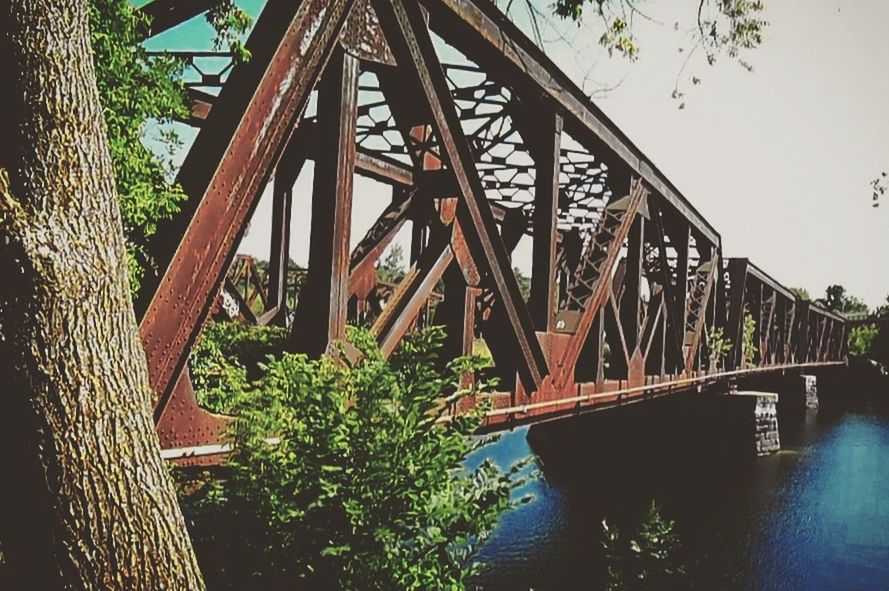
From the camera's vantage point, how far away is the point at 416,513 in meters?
4.12

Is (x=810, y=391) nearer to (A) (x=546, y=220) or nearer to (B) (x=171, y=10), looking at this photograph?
(A) (x=546, y=220)

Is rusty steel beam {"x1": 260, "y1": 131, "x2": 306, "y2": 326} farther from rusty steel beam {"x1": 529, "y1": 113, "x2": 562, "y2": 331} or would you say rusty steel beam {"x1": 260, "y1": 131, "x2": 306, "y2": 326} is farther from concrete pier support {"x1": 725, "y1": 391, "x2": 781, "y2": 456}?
concrete pier support {"x1": 725, "y1": 391, "x2": 781, "y2": 456}

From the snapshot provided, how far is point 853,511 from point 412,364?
19538 mm

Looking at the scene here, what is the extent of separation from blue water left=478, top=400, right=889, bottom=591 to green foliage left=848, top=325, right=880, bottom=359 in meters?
31.4

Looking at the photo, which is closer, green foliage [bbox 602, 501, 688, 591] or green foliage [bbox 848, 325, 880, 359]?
green foliage [bbox 602, 501, 688, 591]

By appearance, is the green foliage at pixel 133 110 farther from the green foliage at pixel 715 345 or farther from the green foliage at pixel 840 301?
the green foliage at pixel 840 301

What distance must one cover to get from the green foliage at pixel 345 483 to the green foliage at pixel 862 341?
61.4 meters

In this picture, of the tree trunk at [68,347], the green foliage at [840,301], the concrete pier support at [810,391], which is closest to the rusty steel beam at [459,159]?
the tree trunk at [68,347]

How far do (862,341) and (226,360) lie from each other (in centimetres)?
6322

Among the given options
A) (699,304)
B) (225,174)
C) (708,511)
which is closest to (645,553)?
(225,174)

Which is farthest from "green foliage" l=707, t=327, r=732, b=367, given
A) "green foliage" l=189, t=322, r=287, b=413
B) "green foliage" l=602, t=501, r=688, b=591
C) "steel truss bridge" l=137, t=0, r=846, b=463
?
"green foliage" l=189, t=322, r=287, b=413

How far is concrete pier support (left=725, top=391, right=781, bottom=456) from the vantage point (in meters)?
23.4

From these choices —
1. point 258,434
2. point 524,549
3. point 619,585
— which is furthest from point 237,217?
point 524,549

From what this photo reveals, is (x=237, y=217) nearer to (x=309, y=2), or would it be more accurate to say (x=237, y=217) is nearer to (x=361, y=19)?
(x=309, y=2)
